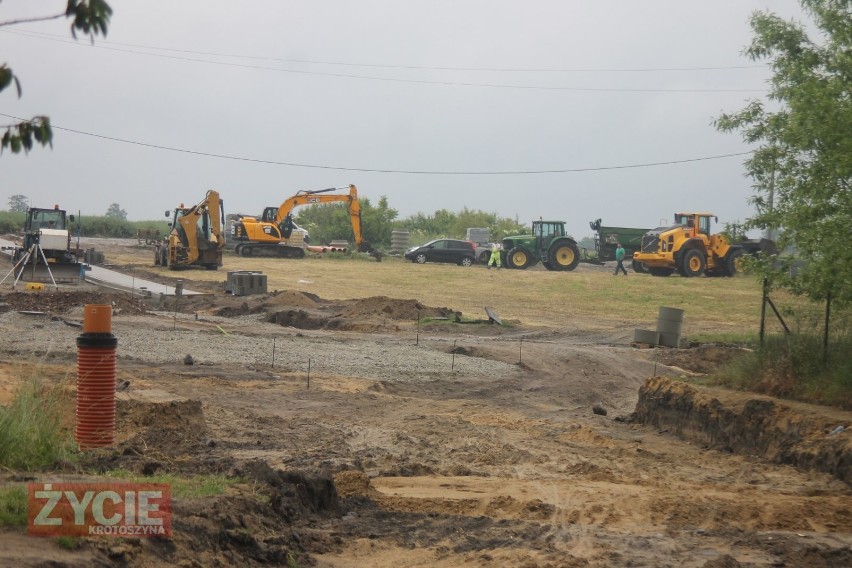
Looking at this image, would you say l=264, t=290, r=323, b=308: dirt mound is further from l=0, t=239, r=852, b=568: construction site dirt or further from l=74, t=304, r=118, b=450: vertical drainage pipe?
l=74, t=304, r=118, b=450: vertical drainage pipe

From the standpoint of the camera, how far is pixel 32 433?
29.1 ft

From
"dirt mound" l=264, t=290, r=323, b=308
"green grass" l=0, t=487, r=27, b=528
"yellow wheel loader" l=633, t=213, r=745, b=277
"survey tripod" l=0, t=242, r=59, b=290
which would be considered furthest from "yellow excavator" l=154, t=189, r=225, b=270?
"green grass" l=0, t=487, r=27, b=528

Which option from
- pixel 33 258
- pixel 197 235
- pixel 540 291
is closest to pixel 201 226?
pixel 197 235

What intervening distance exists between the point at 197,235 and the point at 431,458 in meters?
39.0

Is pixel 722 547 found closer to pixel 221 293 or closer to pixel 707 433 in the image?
pixel 707 433

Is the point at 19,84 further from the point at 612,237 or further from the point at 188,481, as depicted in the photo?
the point at 612,237

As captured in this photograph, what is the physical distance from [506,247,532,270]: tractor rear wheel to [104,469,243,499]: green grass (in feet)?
167

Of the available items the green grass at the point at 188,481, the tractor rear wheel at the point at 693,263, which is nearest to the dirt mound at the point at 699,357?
the green grass at the point at 188,481

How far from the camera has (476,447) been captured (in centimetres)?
1322

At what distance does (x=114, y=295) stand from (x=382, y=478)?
2291 centimetres

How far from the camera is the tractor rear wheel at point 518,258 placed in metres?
59.7

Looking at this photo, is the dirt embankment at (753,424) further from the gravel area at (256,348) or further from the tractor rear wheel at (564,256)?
the tractor rear wheel at (564,256)

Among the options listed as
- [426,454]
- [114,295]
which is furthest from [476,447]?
A: [114,295]

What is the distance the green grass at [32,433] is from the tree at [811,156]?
9.61 metres
